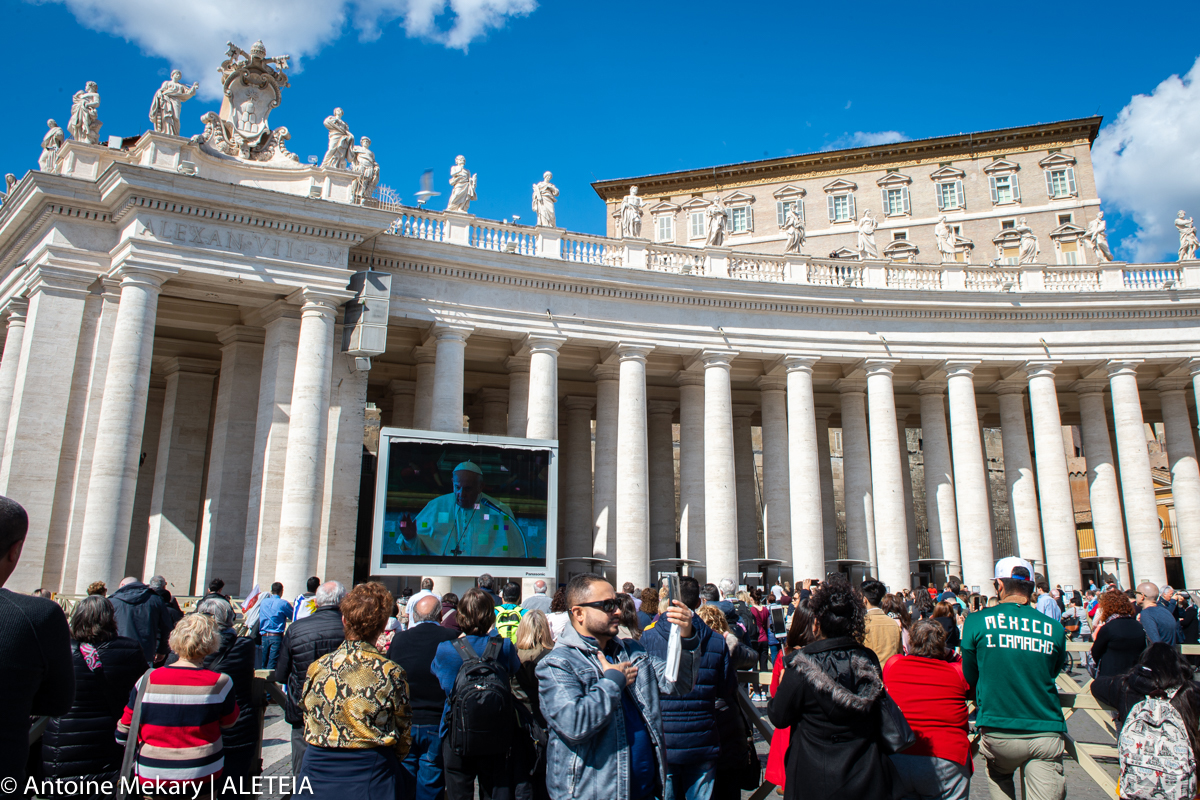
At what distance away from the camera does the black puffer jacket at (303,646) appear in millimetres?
7090

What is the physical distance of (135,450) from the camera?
20.0 meters

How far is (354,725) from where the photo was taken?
5.25 metres

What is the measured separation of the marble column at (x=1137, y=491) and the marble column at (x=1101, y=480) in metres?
0.53

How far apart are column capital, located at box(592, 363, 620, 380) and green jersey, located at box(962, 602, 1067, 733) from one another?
73.9 feet

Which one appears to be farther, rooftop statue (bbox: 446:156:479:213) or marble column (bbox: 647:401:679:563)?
marble column (bbox: 647:401:679:563)

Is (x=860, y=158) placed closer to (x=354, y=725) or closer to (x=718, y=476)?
(x=718, y=476)

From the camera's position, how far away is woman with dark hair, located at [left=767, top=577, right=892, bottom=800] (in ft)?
16.8

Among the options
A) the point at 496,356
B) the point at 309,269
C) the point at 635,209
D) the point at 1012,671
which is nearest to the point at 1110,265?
the point at 635,209

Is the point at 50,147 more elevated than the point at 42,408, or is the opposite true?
the point at 50,147

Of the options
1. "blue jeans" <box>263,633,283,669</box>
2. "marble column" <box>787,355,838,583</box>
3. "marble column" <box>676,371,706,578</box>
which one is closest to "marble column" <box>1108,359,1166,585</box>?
"marble column" <box>787,355,838,583</box>

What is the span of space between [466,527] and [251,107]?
13.2m

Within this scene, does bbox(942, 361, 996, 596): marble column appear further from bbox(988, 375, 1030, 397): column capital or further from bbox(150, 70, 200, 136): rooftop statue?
bbox(150, 70, 200, 136): rooftop statue

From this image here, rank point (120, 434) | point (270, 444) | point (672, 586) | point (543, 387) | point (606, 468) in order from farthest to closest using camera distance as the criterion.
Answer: point (606, 468) < point (543, 387) < point (270, 444) < point (120, 434) < point (672, 586)

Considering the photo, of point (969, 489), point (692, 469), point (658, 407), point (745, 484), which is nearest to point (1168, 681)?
point (692, 469)
